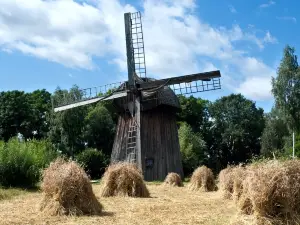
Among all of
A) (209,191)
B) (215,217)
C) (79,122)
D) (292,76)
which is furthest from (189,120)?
(215,217)

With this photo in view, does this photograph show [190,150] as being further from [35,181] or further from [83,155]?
[35,181]

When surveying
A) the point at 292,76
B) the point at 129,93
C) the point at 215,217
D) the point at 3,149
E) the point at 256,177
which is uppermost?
the point at 292,76

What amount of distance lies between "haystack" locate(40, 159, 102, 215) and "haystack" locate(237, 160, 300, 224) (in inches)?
158

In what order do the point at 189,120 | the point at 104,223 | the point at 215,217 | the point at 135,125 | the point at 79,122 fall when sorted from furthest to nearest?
1. the point at 189,120
2. the point at 79,122
3. the point at 135,125
4. the point at 215,217
5. the point at 104,223

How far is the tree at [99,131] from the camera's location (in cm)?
4659

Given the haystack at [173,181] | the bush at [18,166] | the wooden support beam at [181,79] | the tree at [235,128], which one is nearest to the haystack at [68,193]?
the bush at [18,166]

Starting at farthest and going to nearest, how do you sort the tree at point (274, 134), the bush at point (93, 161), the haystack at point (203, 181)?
the tree at point (274, 134), the bush at point (93, 161), the haystack at point (203, 181)

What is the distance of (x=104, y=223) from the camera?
9281 millimetres

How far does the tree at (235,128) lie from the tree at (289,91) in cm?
1587

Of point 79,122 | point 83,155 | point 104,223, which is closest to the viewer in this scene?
point 104,223

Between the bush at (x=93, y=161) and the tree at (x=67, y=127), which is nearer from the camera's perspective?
the bush at (x=93, y=161)

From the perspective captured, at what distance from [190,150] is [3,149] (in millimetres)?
24457

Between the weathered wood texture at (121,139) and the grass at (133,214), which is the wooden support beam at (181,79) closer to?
the weathered wood texture at (121,139)

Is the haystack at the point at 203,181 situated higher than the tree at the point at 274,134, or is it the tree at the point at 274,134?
the tree at the point at 274,134
